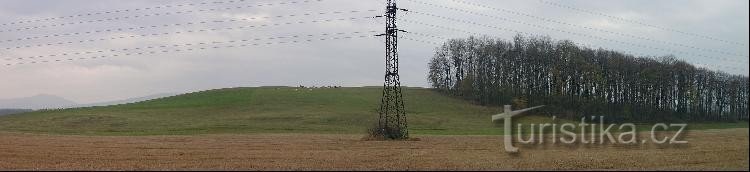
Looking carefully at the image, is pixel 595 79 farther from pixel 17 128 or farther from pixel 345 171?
pixel 345 171

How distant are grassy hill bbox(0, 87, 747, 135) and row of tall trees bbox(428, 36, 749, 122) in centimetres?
651

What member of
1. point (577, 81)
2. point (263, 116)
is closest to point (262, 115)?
point (263, 116)

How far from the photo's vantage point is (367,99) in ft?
403

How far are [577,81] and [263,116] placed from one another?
197 feet

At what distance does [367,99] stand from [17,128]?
196 feet

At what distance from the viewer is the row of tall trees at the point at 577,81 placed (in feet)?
405

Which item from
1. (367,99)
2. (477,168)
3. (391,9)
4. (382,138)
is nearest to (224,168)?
(477,168)

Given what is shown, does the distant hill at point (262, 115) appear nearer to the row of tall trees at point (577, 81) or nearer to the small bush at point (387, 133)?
the row of tall trees at point (577, 81)

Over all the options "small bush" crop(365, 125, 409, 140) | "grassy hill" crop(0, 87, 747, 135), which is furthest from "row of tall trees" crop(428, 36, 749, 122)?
"small bush" crop(365, 125, 409, 140)

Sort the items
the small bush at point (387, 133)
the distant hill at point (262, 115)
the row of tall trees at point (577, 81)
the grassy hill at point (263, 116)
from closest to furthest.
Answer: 1. the small bush at point (387, 133)
2. the grassy hill at point (263, 116)
3. the distant hill at point (262, 115)
4. the row of tall trees at point (577, 81)

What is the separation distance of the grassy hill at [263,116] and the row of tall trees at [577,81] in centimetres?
651

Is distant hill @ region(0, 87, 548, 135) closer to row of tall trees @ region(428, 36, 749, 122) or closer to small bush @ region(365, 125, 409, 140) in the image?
row of tall trees @ region(428, 36, 749, 122)

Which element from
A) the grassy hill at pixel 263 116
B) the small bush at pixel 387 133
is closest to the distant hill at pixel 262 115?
the grassy hill at pixel 263 116

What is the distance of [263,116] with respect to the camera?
9112 cm
